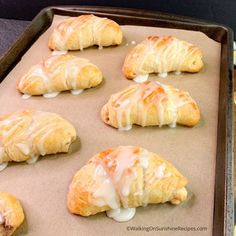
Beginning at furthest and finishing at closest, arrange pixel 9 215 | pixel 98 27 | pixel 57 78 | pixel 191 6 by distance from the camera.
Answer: pixel 191 6 → pixel 98 27 → pixel 57 78 → pixel 9 215

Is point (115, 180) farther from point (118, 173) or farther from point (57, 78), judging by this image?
point (57, 78)

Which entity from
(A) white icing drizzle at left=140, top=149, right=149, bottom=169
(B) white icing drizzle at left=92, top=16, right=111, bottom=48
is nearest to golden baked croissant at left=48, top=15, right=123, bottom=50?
(B) white icing drizzle at left=92, top=16, right=111, bottom=48

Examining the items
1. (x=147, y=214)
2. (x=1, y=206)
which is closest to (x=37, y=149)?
(x=1, y=206)

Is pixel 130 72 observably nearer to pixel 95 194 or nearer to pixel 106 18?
pixel 106 18

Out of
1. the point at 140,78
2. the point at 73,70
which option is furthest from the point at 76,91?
the point at 140,78

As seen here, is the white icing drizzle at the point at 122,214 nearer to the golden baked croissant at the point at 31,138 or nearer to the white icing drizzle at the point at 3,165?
the golden baked croissant at the point at 31,138

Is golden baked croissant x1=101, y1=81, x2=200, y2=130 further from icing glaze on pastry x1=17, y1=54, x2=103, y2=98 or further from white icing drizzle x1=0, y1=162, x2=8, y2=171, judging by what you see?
white icing drizzle x1=0, y1=162, x2=8, y2=171
